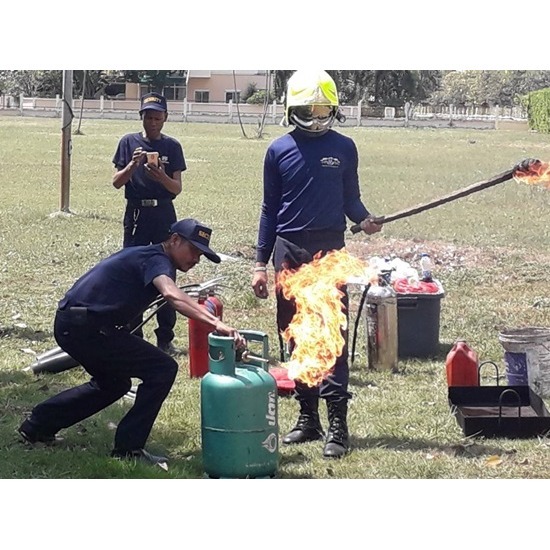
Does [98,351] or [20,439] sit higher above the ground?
[98,351]

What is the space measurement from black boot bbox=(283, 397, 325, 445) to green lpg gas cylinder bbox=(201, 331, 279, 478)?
2.01 ft

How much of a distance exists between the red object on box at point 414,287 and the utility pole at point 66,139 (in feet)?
11.2

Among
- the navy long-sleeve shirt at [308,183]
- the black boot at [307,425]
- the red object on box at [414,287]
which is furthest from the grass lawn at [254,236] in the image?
the navy long-sleeve shirt at [308,183]

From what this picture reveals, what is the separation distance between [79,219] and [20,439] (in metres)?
5.95

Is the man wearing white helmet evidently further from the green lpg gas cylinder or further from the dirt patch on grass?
the dirt patch on grass

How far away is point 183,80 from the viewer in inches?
350

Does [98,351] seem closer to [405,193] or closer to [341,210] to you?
[341,210]

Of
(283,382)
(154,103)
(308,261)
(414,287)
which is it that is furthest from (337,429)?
(154,103)

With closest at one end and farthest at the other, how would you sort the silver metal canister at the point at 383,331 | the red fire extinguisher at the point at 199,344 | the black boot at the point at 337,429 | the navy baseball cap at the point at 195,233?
the navy baseball cap at the point at 195,233
the black boot at the point at 337,429
the red fire extinguisher at the point at 199,344
the silver metal canister at the point at 383,331

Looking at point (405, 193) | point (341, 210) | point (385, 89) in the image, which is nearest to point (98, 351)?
point (341, 210)

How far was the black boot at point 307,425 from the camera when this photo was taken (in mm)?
5863

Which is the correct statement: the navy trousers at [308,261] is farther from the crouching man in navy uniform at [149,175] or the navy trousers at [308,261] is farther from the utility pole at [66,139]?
the utility pole at [66,139]

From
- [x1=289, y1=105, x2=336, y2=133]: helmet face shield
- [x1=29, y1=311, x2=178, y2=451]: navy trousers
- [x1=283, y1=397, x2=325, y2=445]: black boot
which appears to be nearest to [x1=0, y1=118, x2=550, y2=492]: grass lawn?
[x1=283, y1=397, x2=325, y2=445]: black boot

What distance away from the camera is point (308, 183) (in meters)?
5.79
